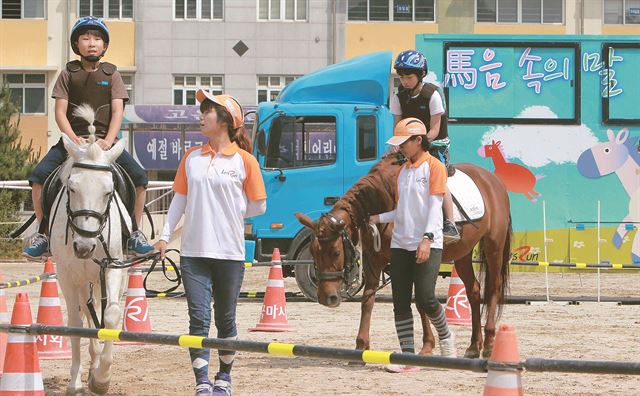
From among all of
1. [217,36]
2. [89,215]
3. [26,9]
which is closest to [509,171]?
[89,215]

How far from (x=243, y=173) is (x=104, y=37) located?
2395 mm

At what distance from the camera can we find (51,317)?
37.7 feet

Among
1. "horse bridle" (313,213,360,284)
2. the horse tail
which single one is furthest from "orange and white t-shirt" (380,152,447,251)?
the horse tail

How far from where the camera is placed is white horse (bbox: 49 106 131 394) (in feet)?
29.9

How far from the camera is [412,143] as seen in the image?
10.0 m

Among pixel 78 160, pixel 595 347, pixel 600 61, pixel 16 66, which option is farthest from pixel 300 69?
pixel 78 160

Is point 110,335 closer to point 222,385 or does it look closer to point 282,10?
point 222,385

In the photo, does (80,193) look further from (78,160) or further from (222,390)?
(222,390)

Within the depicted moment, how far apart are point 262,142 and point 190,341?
11659 mm

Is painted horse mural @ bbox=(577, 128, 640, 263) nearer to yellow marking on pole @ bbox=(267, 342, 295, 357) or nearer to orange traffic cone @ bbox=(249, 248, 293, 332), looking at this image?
orange traffic cone @ bbox=(249, 248, 293, 332)

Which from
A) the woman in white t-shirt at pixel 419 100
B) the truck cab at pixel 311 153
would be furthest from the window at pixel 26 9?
the woman in white t-shirt at pixel 419 100

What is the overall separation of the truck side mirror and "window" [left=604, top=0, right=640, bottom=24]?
28.2 metres

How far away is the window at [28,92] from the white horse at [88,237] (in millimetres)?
34954

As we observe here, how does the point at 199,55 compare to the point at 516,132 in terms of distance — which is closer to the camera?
the point at 516,132
